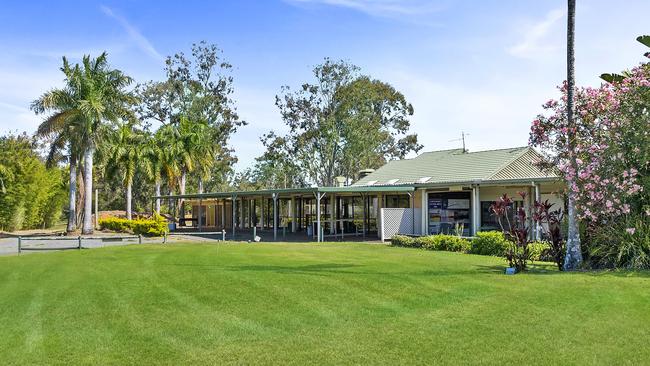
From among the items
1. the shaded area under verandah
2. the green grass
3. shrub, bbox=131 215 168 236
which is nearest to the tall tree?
the shaded area under verandah

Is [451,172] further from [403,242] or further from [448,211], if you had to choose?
[403,242]

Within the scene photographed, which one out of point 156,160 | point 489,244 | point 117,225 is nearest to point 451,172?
point 489,244

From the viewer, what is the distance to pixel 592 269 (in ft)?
34.3

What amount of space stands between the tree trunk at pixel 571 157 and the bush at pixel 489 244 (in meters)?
3.51

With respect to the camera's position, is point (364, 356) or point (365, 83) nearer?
point (364, 356)

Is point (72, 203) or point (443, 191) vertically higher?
point (443, 191)

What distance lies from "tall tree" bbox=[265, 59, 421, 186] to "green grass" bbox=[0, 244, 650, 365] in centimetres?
3106

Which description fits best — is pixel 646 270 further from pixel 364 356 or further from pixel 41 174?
pixel 41 174

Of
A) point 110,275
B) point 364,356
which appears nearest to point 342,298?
point 364,356

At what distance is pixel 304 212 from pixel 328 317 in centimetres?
2871

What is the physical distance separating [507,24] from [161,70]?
127 ft

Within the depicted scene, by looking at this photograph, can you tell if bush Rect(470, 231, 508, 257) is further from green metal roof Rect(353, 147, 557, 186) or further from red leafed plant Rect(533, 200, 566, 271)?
green metal roof Rect(353, 147, 557, 186)

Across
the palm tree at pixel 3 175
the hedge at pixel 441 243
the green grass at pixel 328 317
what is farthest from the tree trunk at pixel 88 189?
the green grass at pixel 328 317

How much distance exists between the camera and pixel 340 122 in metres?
41.9
